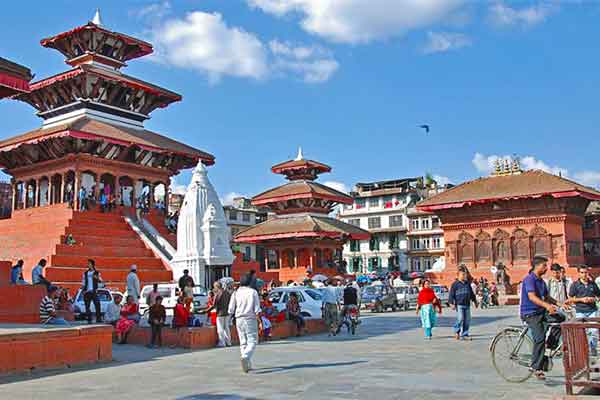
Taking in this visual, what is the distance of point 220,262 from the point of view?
76.7 ft

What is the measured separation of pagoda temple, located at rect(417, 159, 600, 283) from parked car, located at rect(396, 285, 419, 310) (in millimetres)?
10054

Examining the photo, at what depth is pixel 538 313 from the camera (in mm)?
8820

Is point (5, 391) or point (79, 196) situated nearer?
point (5, 391)

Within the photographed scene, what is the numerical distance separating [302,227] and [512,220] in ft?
48.1

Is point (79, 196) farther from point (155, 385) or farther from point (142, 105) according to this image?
point (155, 385)

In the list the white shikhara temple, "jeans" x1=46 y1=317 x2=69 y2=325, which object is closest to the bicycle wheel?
"jeans" x1=46 y1=317 x2=69 y2=325

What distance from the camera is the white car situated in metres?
21.0

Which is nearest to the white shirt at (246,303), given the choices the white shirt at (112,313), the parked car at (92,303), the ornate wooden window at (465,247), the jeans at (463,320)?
the jeans at (463,320)

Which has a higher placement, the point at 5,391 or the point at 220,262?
the point at 220,262

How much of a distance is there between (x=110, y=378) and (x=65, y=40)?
34481mm

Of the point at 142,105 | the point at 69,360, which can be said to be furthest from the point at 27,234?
the point at 69,360

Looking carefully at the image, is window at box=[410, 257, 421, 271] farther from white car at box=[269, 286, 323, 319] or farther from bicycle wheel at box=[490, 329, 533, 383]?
bicycle wheel at box=[490, 329, 533, 383]

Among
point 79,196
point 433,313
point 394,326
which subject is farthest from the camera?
point 79,196

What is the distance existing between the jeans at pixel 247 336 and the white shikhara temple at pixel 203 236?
1259 centimetres
